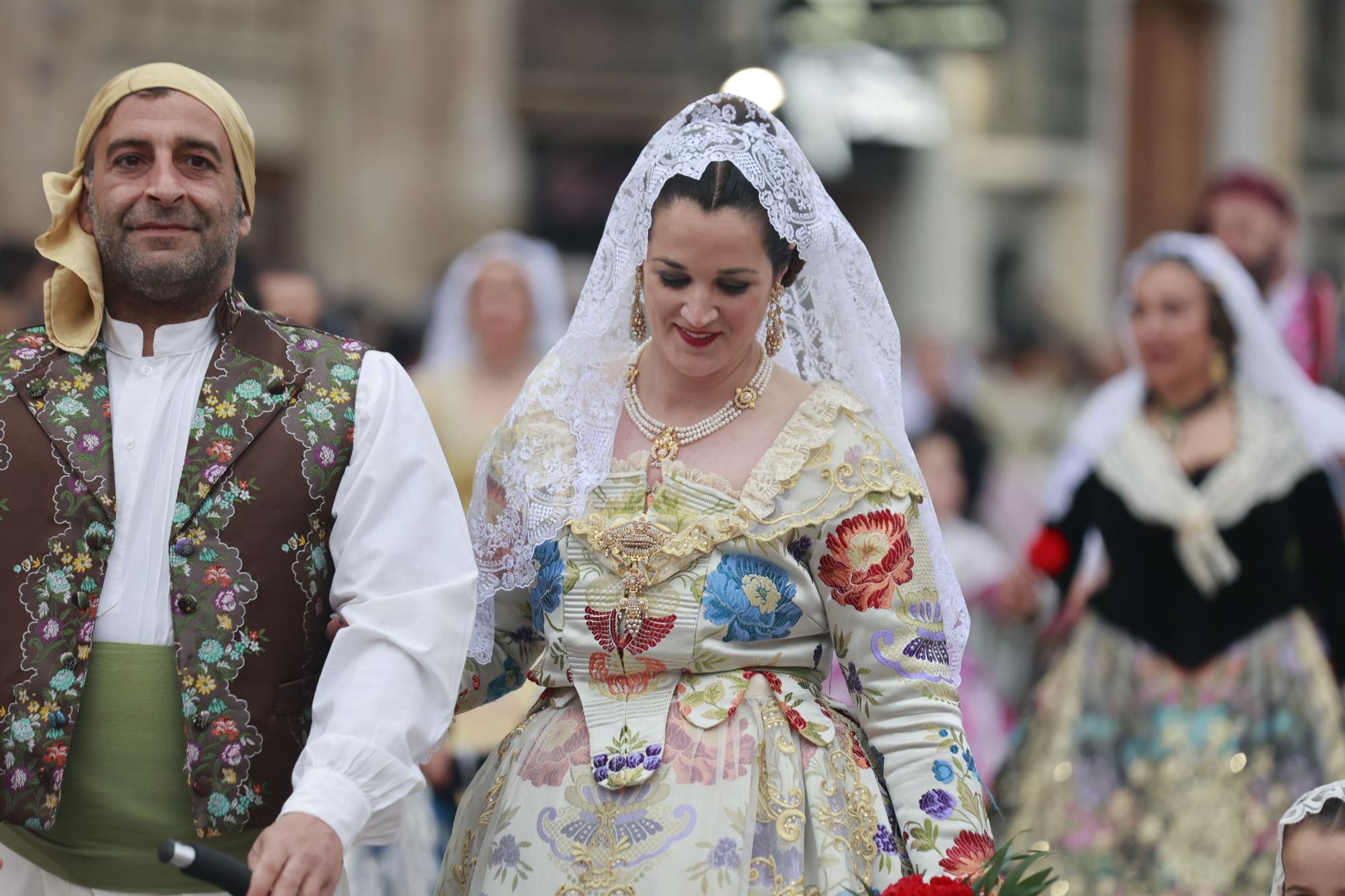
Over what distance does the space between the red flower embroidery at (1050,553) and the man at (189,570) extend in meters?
3.13

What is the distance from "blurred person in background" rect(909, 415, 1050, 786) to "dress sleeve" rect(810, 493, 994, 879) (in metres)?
4.20

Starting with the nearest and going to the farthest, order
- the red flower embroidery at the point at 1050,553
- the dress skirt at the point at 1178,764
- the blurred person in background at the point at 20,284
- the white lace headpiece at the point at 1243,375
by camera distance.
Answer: the dress skirt at the point at 1178,764 → the white lace headpiece at the point at 1243,375 → the red flower embroidery at the point at 1050,553 → the blurred person in background at the point at 20,284

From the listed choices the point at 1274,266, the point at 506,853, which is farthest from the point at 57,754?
the point at 1274,266

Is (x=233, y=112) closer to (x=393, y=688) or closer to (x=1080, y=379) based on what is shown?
(x=393, y=688)

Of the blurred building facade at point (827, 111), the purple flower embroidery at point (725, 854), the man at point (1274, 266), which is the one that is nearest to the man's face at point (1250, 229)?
the man at point (1274, 266)

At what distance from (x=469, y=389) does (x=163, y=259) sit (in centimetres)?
311

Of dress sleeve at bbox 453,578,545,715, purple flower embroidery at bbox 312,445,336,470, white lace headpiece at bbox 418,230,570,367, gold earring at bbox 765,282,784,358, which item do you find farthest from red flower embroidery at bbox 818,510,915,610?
white lace headpiece at bbox 418,230,570,367

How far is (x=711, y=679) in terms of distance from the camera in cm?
324

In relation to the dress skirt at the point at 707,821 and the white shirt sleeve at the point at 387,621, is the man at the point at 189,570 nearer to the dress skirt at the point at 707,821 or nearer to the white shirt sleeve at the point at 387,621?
the white shirt sleeve at the point at 387,621

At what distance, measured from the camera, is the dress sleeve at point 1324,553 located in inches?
218

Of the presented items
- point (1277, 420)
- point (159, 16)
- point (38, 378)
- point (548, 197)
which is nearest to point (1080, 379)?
point (548, 197)

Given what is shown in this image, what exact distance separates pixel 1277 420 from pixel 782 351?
265cm

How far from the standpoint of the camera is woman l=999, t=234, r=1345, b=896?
5.51 meters

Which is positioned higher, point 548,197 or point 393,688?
point 548,197
